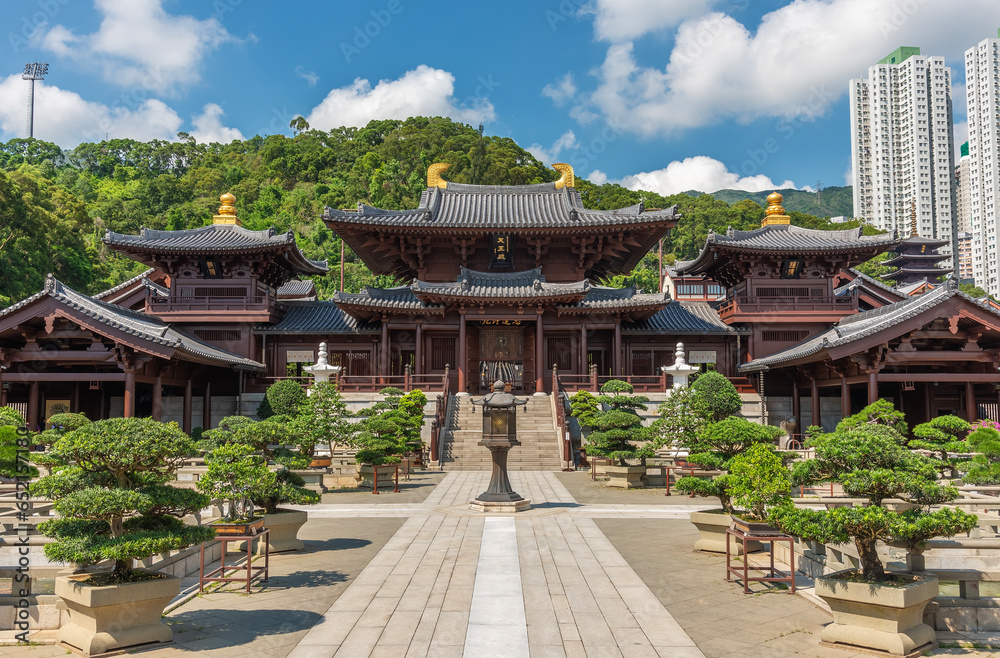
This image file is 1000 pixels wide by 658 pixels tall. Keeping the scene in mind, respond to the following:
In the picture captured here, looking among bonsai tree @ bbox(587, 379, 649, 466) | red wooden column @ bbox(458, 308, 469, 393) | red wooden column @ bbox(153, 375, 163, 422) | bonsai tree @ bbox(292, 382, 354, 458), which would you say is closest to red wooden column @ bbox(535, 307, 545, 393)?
red wooden column @ bbox(458, 308, 469, 393)

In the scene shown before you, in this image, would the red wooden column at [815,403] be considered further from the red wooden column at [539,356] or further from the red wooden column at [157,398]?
the red wooden column at [157,398]

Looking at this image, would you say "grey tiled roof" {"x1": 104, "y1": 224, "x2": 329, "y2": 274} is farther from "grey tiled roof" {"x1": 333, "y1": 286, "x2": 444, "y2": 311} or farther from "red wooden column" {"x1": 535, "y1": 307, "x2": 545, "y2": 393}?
"red wooden column" {"x1": 535, "y1": 307, "x2": 545, "y2": 393}

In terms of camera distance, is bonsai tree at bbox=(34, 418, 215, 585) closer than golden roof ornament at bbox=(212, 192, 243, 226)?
Yes

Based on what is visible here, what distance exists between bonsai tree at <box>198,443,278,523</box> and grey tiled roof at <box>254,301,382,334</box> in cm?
2296

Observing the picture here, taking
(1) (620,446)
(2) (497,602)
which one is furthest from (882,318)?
(2) (497,602)

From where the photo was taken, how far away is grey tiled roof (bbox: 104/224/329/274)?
103 ft

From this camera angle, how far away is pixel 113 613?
22.2 feet

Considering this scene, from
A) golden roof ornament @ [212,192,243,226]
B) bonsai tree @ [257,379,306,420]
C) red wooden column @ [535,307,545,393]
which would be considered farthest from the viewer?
golden roof ornament @ [212,192,243,226]

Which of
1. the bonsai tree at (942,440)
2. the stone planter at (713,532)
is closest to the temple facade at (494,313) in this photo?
the bonsai tree at (942,440)

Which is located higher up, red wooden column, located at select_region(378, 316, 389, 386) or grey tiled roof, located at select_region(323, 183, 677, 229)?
grey tiled roof, located at select_region(323, 183, 677, 229)

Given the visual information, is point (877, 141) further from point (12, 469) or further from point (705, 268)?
point (12, 469)

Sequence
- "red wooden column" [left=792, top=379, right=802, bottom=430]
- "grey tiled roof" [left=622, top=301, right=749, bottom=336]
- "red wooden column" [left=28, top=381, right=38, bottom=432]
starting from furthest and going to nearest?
"grey tiled roof" [left=622, top=301, right=749, bottom=336]
"red wooden column" [left=792, top=379, right=802, bottom=430]
"red wooden column" [left=28, top=381, right=38, bottom=432]

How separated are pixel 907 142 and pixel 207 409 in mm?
140150

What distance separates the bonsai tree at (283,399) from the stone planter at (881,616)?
73.9ft
